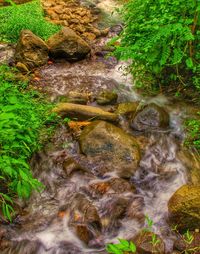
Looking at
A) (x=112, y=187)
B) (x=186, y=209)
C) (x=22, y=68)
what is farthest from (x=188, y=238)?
(x=22, y=68)

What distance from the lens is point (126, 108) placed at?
584cm

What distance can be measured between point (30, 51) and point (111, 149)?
3.65 metres

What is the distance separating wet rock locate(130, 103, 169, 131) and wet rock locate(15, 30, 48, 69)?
2957mm

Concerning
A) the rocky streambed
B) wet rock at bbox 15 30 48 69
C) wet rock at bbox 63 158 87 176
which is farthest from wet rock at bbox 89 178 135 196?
wet rock at bbox 15 30 48 69

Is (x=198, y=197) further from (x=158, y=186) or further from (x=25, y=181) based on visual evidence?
(x=25, y=181)

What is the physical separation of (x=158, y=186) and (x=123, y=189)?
552 mm

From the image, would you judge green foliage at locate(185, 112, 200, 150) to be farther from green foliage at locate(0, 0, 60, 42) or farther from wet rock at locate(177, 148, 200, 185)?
green foliage at locate(0, 0, 60, 42)

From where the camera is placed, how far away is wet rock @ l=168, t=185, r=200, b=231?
3.79 meters

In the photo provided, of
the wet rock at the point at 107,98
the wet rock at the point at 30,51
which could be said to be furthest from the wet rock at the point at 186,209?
the wet rock at the point at 30,51

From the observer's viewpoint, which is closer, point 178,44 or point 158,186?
point 158,186

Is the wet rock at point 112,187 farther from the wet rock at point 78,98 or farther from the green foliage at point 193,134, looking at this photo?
the wet rock at point 78,98

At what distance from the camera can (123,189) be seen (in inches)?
175

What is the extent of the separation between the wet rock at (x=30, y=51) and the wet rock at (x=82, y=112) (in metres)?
2.21

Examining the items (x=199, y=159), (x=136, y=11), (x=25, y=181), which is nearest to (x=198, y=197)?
(x=199, y=159)
